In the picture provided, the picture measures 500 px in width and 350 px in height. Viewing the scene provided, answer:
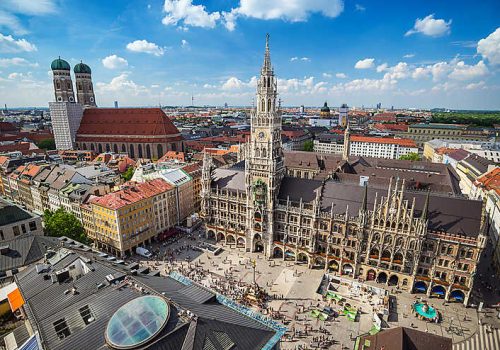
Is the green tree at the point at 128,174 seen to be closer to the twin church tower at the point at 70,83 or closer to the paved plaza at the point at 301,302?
the paved plaza at the point at 301,302

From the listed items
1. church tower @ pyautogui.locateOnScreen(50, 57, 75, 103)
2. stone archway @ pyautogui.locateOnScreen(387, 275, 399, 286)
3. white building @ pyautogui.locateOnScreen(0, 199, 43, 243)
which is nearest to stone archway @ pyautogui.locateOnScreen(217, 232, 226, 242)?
white building @ pyautogui.locateOnScreen(0, 199, 43, 243)

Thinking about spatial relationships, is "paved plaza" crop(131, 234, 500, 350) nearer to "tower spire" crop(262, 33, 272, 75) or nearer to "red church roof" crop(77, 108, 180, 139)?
"tower spire" crop(262, 33, 272, 75)

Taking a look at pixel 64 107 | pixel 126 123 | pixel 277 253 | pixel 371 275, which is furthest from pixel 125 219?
pixel 64 107

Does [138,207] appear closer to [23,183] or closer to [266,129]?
[266,129]

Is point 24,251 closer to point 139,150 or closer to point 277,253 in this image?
point 277,253

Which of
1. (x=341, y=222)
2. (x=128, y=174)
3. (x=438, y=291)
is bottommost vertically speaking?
(x=438, y=291)

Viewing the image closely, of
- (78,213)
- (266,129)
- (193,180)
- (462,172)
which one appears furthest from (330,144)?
(78,213)

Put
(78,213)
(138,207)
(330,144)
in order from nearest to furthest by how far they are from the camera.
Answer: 1. (138,207)
2. (78,213)
3. (330,144)
